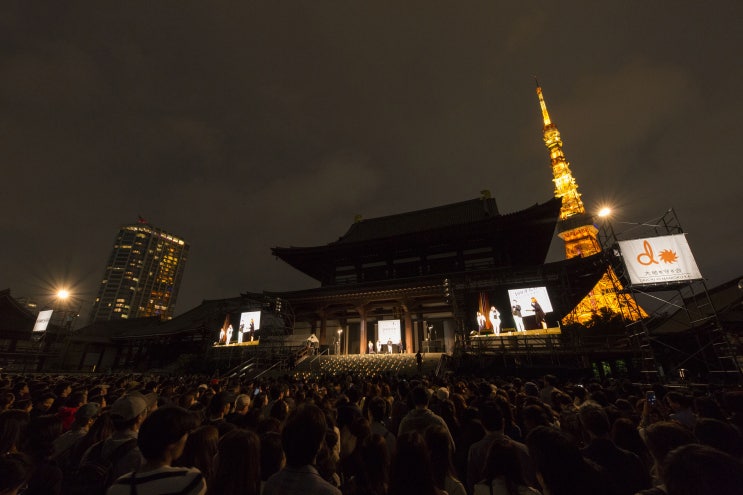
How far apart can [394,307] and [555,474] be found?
864 inches

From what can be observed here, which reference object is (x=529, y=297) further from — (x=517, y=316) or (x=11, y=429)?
(x=11, y=429)

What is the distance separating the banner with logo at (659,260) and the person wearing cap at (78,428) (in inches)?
551

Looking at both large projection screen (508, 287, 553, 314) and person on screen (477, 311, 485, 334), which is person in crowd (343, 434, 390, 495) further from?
large projection screen (508, 287, 553, 314)

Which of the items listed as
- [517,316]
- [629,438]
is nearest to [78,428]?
[629,438]

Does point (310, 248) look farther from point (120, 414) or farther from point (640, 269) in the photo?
point (120, 414)

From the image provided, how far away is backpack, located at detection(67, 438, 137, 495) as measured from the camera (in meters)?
2.29

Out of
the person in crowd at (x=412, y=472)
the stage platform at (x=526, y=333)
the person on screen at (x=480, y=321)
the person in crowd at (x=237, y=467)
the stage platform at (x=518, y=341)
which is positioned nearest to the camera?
the person in crowd at (x=412, y=472)

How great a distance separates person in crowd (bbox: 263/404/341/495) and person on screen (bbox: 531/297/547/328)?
16.7 metres

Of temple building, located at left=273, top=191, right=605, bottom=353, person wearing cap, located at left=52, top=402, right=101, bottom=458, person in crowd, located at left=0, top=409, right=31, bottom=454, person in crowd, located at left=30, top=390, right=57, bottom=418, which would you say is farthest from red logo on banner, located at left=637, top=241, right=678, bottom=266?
person in crowd, located at left=30, top=390, right=57, bottom=418

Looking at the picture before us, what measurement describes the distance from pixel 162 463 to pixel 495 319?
1778cm

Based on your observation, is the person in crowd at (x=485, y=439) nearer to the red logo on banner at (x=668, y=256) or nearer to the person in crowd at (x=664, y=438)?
the person in crowd at (x=664, y=438)

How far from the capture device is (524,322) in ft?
53.7

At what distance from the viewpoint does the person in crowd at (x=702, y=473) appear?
151 cm

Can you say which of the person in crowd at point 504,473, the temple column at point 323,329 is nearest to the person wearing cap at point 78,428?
the person in crowd at point 504,473
